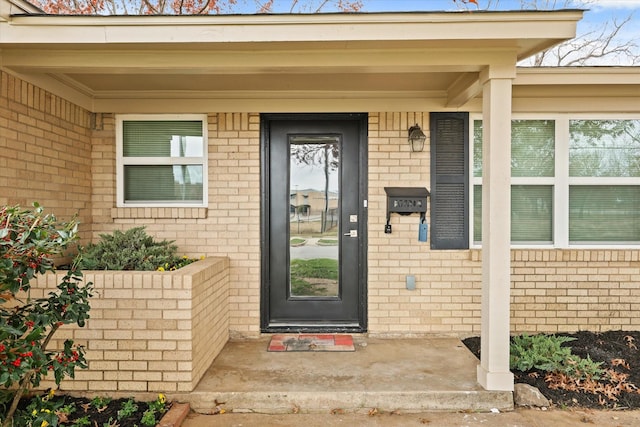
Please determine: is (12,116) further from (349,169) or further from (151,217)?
(349,169)

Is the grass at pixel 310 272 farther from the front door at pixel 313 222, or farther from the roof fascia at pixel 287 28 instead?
the roof fascia at pixel 287 28

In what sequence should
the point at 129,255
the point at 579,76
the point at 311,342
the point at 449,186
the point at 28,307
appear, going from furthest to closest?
the point at 449,186 → the point at 311,342 → the point at 579,76 → the point at 129,255 → the point at 28,307

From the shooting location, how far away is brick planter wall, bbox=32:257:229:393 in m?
3.02

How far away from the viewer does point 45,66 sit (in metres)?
3.11

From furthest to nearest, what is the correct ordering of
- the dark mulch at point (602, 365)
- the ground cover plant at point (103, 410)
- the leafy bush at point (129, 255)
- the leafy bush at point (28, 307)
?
the leafy bush at point (129, 255)
the dark mulch at point (602, 365)
the ground cover plant at point (103, 410)
the leafy bush at point (28, 307)

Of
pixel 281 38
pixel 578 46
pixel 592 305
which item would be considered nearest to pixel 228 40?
pixel 281 38

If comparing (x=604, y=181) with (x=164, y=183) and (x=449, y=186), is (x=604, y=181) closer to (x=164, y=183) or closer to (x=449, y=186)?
(x=449, y=186)

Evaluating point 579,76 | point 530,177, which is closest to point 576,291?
point 530,177

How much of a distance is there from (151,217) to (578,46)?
8631 mm

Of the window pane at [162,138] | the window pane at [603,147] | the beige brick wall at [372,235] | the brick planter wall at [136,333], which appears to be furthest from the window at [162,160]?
the window pane at [603,147]

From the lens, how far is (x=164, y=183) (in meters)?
4.42

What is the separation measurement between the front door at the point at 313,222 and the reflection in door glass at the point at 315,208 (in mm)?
11

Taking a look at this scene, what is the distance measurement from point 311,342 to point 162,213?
199 centimetres

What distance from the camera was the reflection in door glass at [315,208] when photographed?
4.44 metres
